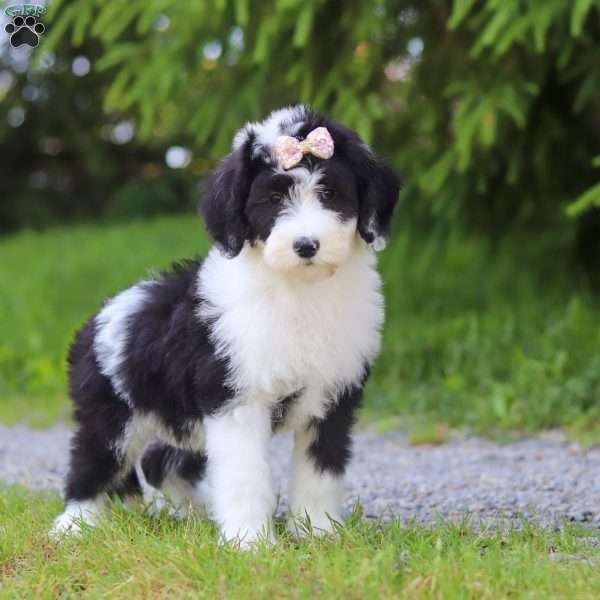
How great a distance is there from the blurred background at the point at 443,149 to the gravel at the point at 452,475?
377 millimetres

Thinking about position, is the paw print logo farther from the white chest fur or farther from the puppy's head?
the white chest fur

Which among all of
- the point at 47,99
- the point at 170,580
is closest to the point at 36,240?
the point at 47,99

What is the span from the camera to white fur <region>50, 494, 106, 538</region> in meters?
4.11

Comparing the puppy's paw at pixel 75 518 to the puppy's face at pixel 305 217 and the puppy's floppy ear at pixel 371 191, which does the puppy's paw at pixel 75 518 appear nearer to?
the puppy's face at pixel 305 217

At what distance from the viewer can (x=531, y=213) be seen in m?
8.38

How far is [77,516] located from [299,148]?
180 centimetres

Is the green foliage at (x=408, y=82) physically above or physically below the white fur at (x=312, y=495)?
above

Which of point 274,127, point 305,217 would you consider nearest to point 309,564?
point 305,217

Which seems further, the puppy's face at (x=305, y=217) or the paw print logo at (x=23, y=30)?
the paw print logo at (x=23, y=30)

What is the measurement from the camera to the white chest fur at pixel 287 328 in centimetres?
393

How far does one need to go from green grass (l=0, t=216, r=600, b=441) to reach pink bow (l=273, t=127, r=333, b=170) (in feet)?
11.2

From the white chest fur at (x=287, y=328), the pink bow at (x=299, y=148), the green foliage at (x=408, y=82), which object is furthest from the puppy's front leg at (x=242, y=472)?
the green foliage at (x=408, y=82)

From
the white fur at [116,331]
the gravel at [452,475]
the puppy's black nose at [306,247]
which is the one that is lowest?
the gravel at [452,475]

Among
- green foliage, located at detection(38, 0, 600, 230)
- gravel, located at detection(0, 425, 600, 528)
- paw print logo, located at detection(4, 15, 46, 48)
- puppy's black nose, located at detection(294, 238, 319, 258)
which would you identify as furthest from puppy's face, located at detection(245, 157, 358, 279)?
paw print logo, located at detection(4, 15, 46, 48)
